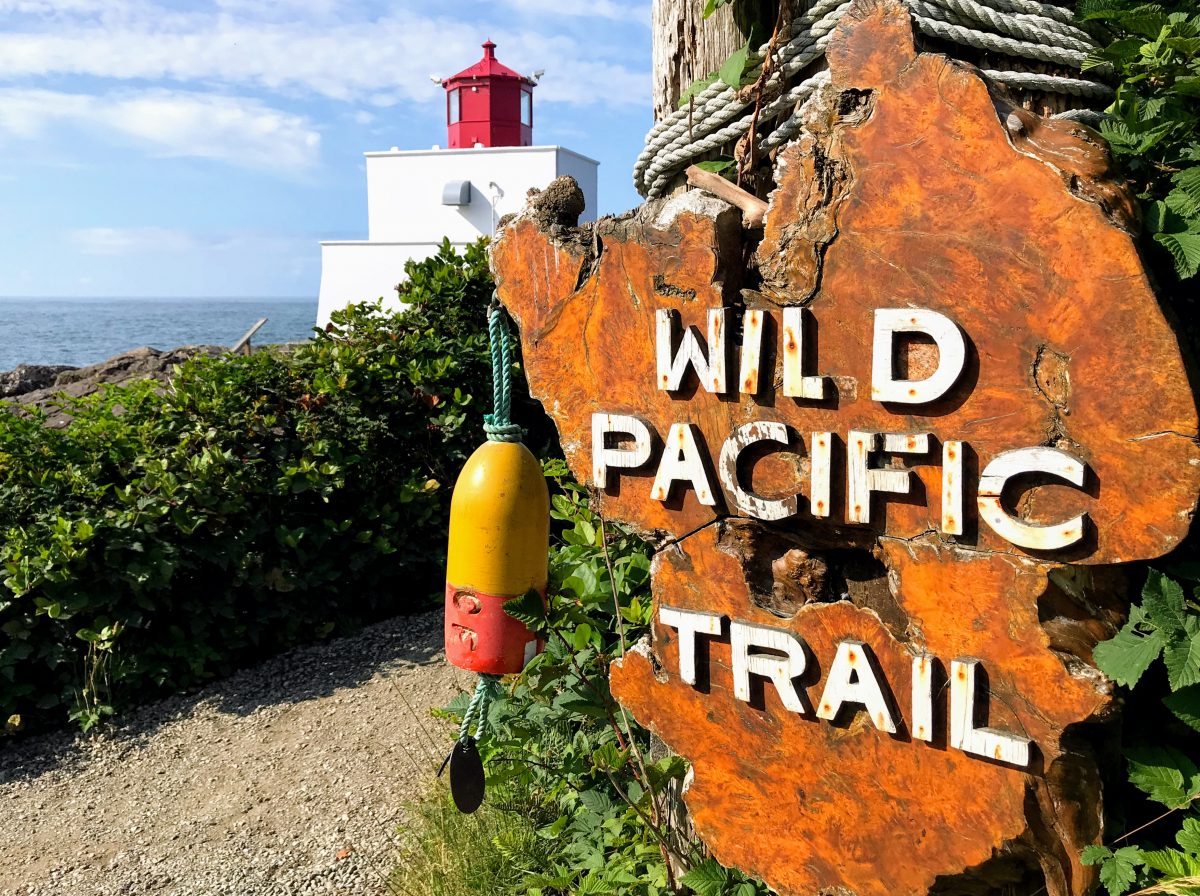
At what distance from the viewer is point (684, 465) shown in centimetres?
195

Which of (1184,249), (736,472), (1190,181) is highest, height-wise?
(1190,181)

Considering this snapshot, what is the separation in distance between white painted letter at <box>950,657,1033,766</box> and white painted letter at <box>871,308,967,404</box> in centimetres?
49

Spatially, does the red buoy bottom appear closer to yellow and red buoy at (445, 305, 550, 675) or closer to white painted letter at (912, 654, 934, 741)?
yellow and red buoy at (445, 305, 550, 675)

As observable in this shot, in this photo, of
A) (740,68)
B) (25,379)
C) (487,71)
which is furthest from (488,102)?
(740,68)

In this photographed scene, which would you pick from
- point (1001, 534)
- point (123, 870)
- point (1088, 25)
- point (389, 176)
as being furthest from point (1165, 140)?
point (389, 176)

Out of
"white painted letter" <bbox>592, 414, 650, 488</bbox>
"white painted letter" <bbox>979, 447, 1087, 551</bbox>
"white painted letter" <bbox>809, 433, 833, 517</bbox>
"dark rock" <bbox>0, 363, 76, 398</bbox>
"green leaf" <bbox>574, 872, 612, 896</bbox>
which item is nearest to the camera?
"white painted letter" <bbox>979, 447, 1087, 551</bbox>

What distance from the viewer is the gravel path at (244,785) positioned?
12.2 ft

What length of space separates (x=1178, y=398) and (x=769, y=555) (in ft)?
2.70

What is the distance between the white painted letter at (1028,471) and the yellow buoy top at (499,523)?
95 cm

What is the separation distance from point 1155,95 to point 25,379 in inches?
556

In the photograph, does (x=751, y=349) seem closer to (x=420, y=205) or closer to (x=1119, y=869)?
(x=1119, y=869)

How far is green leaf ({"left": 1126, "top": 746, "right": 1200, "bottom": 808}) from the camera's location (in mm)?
1751

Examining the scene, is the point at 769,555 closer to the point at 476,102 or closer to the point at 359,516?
the point at 359,516

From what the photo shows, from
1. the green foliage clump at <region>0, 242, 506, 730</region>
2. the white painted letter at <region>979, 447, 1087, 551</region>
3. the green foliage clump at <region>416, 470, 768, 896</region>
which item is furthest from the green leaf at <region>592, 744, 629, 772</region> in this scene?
the green foliage clump at <region>0, 242, 506, 730</region>
